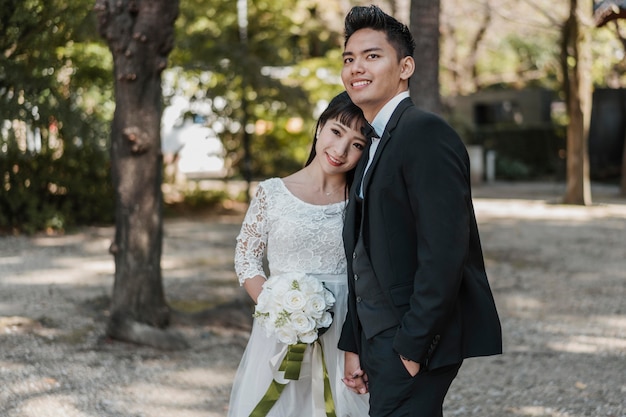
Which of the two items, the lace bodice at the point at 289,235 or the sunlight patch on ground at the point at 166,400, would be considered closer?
the lace bodice at the point at 289,235

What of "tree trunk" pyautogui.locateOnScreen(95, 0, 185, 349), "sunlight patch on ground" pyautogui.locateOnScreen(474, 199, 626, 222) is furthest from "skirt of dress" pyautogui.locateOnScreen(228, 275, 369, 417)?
"sunlight patch on ground" pyautogui.locateOnScreen(474, 199, 626, 222)

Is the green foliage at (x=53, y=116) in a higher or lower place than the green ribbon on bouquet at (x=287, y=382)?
higher

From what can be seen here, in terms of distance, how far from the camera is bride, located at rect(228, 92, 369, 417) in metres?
3.60

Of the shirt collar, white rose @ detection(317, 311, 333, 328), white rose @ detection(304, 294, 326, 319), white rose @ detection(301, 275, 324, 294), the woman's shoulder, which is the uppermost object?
the shirt collar

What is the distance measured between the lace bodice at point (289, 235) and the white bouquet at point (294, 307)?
4.8 inches

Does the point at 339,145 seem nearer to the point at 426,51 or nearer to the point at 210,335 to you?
the point at 210,335

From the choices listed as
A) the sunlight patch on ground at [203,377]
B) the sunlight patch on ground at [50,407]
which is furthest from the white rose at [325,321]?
the sunlight patch on ground at [203,377]

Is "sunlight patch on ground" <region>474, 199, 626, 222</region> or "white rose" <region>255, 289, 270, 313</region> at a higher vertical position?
"white rose" <region>255, 289, 270, 313</region>

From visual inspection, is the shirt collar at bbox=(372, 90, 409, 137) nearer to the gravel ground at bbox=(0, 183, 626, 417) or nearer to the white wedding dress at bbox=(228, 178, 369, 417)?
the white wedding dress at bbox=(228, 178, 369, 417)

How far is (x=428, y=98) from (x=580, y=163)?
9.90m

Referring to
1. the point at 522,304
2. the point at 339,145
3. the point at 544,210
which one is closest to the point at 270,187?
the point at 339,145

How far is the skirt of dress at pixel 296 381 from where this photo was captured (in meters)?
3.60

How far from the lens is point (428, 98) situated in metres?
8.33

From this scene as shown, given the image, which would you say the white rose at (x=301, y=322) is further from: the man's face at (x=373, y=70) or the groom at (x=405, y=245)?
the man's face at (x=373, y=70)
